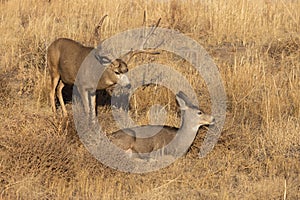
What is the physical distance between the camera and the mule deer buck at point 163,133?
786cm

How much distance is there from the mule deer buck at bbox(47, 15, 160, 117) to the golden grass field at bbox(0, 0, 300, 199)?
0.27 metres

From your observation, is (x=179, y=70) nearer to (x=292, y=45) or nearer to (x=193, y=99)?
(x=193, y=99)

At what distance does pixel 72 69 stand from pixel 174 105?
1516 mm

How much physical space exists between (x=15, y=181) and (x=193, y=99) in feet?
11.3

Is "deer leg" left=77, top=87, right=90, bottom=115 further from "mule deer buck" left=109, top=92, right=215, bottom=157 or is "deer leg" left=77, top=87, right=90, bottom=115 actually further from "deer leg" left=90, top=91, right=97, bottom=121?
"mule deer buck" left=109, top=92, right=215, bottom=157

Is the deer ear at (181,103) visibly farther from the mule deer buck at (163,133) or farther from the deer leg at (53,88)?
the deer leg at (53,88)

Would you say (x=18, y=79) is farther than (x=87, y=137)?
Yes

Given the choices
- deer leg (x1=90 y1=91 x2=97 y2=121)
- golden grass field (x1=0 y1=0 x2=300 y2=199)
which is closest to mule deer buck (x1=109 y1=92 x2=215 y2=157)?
golden grass field (x1=0 y1=0 x2=300 y2=199)

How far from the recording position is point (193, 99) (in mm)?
9320

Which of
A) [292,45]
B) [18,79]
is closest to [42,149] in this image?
[18,79]

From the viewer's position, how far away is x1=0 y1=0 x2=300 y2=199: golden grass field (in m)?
6.70

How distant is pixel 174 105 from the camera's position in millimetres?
9438

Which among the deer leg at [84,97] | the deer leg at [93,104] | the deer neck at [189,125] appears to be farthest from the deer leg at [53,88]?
the deer neck at [189,125]

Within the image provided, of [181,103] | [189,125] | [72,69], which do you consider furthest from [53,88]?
[189,125]
